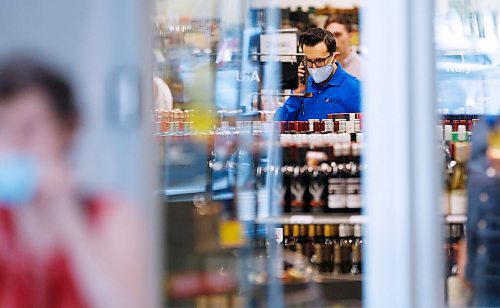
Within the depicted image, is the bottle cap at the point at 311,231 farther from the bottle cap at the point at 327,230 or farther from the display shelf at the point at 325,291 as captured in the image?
the display shelf at the point at 325,291

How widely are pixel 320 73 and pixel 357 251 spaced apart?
1.34 metres

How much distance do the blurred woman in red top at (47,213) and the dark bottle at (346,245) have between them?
328 cm

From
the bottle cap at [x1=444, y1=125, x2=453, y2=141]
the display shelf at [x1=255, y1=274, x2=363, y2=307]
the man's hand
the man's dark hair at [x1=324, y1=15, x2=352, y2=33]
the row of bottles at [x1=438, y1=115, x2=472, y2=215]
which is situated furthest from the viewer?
the man's dark hair at [x1=324, y1=15, x2=352, y2=33]

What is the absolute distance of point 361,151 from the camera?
19.3 ft

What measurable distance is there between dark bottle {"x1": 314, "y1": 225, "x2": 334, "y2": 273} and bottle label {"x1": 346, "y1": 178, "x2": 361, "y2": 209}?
213 millimetres

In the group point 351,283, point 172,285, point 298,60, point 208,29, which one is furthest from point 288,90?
point 172,285

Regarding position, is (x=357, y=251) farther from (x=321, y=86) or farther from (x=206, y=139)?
(x=206, y=139)

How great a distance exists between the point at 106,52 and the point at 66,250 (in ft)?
1.92

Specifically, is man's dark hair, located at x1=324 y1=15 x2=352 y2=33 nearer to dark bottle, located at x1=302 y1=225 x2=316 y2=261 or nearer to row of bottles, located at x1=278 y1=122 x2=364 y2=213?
row of bottles, located at x1=278 y1=122 x2=364 y2=213

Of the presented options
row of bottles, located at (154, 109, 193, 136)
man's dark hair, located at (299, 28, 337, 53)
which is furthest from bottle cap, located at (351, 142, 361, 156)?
row of bottles, located at (154, 109, 193, 136)

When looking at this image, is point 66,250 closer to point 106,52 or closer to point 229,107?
point 106,52

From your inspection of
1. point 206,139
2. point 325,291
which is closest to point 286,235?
point 325,291

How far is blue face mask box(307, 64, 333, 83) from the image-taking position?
6582 millimetres

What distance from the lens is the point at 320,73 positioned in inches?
262
